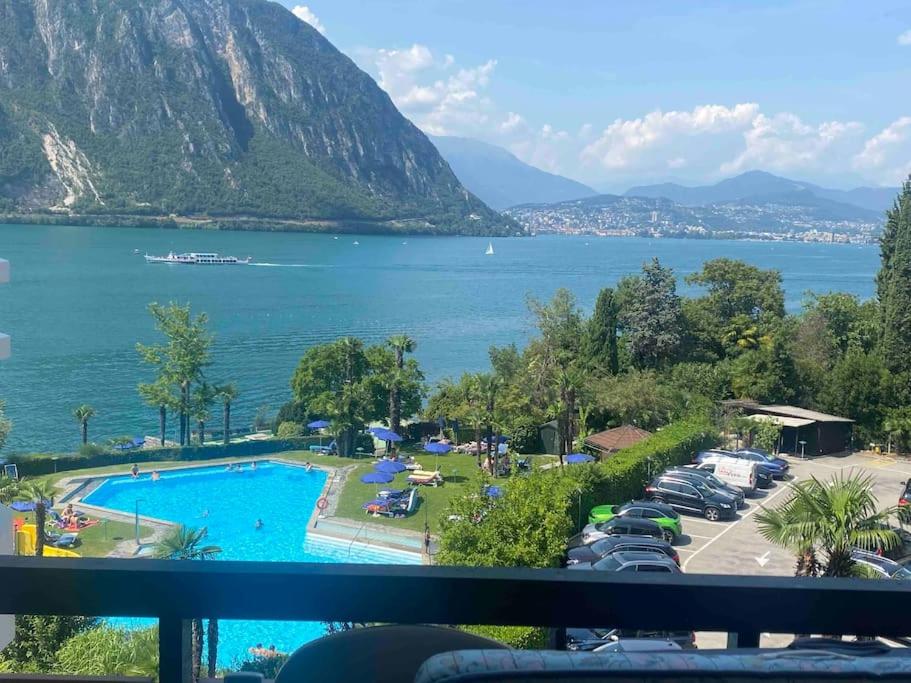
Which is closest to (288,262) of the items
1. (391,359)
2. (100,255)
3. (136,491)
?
(100,255)

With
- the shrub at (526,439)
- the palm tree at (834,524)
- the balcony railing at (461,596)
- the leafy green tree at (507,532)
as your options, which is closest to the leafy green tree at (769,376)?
the shrub at (526,439)

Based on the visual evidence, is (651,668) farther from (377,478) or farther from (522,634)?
(377,478)

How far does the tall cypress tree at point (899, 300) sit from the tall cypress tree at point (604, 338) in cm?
853

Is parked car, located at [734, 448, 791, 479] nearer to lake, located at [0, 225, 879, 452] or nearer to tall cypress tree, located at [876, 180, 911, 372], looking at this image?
tall cypress tree, located at [876, 180, 911, 372]

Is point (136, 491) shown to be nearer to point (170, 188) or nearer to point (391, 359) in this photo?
point (391, 359)

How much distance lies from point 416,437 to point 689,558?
1620 centimetres

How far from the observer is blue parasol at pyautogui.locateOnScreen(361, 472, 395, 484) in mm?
20331

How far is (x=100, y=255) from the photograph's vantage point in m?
96.2

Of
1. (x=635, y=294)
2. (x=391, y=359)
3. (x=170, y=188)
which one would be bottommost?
(x=391, y=359)

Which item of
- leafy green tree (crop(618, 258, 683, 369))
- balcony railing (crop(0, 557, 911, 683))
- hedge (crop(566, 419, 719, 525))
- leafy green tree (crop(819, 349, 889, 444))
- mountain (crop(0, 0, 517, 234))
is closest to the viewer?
balcony railing (crop(0, 557, 911, 683))

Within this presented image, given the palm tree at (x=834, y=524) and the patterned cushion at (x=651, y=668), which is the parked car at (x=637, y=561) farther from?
the patterned cushion at (x=651, y=668)

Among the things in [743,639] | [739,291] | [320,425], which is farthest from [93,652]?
[739,291]

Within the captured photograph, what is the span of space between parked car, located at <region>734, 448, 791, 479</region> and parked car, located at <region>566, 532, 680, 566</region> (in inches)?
305

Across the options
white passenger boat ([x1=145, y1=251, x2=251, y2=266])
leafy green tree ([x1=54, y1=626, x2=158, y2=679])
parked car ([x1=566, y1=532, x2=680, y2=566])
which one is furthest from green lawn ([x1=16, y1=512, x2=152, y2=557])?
white passenger boat ([x1=145, y1=251, x2=251, y2=266])
